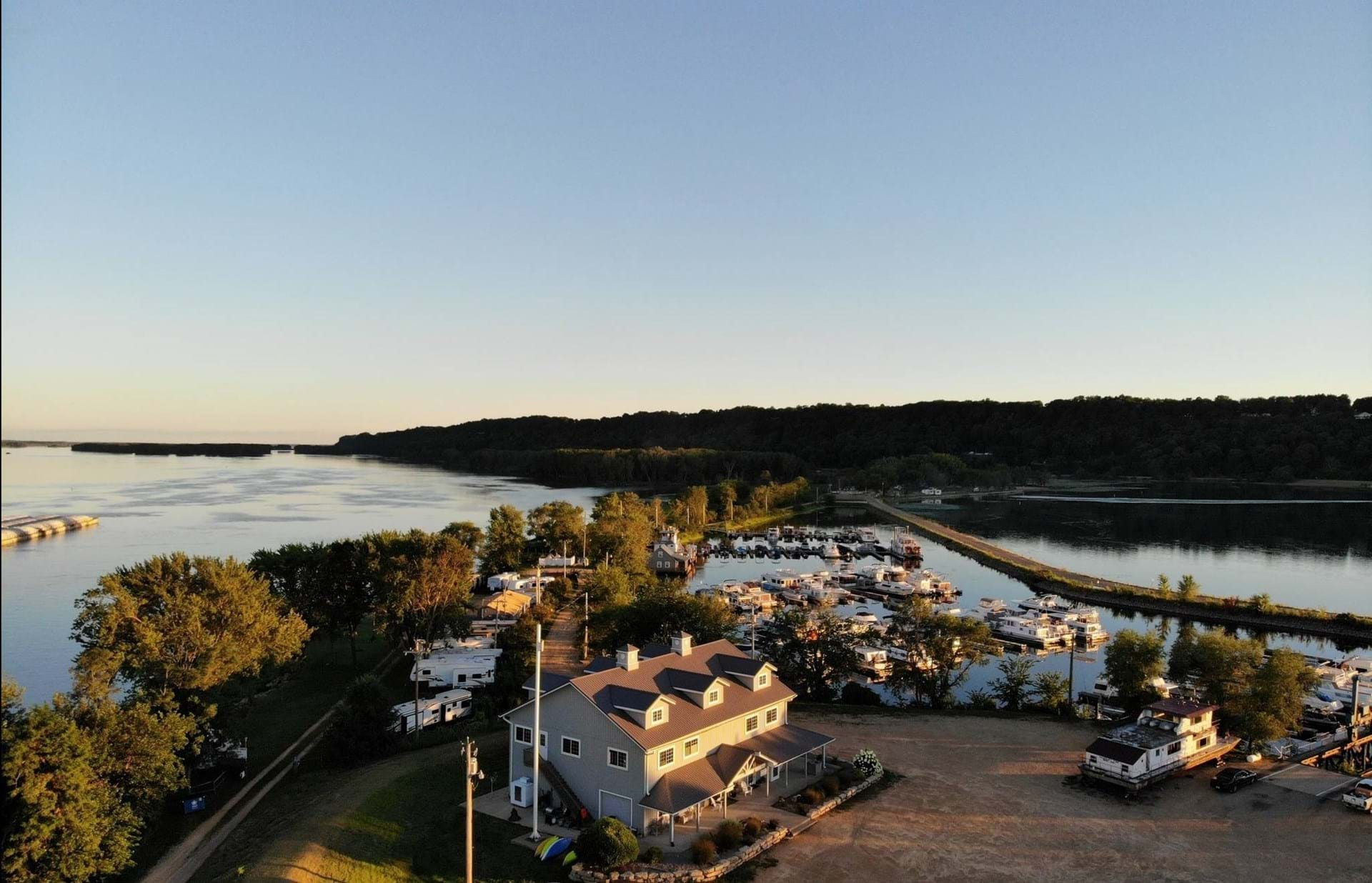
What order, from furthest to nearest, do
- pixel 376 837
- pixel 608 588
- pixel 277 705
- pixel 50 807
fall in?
pixel 608 588
pixel 277 705
pixel 376 837
pixel 50 807

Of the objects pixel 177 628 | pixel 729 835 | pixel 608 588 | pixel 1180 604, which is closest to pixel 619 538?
pixel 608 588

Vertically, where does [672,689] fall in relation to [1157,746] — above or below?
above

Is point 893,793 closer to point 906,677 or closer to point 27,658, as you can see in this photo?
point 906,677

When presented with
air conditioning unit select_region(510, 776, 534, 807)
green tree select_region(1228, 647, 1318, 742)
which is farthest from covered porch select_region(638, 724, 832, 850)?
green tree select_region(1228, 647, 1318, 742)

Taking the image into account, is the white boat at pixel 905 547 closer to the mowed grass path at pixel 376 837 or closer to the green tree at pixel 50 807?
the mowed grass path at pixel 376 837

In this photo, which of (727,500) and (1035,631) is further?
(727,500)

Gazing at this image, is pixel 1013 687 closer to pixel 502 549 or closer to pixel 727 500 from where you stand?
pixel 502 549

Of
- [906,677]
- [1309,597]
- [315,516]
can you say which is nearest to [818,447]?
[315,516]
